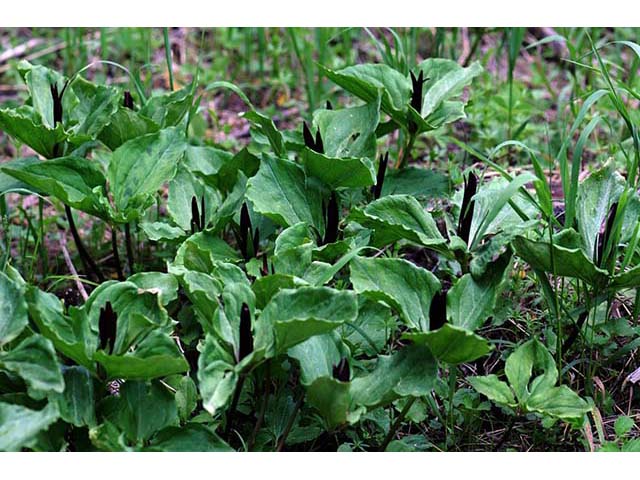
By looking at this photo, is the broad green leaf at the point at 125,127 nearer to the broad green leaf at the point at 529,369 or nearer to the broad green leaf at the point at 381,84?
the broad green leaf at the point at 381,84

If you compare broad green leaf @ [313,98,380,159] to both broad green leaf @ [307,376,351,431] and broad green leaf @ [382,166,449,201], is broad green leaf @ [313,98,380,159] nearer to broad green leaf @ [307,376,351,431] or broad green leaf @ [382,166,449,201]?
broad green leaf @ [382,166,449,201]

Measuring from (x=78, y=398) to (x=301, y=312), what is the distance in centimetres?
50

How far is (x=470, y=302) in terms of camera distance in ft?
6.61

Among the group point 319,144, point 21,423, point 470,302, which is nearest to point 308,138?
point 319,144

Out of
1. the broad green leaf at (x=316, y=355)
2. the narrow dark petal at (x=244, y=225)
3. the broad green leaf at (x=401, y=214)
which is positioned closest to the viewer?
the broad green leaf at (x=316, y=355)

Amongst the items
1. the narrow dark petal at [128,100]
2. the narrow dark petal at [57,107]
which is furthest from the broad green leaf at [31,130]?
the narrow dark petal at [128,100]

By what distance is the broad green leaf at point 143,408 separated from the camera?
187 cm

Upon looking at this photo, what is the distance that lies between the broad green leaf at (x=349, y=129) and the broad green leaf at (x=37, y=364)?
1.02 m

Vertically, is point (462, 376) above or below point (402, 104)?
below

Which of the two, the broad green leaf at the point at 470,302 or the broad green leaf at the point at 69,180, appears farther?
the broad green leaf at the point at 69,180

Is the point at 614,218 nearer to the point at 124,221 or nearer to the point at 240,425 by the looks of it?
the point at 240,425

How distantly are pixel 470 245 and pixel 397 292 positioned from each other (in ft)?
0.93
